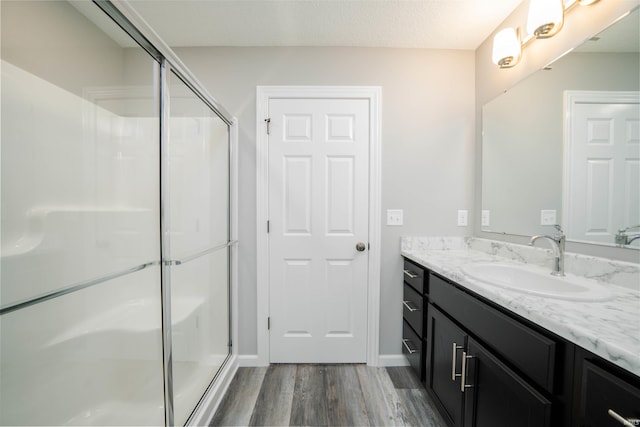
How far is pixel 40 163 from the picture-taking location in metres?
0.71

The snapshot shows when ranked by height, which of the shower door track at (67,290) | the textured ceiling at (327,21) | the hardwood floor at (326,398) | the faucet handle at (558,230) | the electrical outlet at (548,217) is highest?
the textured ceiling at (327,21)

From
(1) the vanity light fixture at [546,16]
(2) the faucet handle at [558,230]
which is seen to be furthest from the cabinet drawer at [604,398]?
(1) the vanity light fixture at [546,16]

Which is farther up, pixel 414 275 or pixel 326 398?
pixel 414 275

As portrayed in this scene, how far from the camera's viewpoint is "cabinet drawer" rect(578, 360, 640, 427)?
1.66ft

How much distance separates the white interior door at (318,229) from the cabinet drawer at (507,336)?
795 mm

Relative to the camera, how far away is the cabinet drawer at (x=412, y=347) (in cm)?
153

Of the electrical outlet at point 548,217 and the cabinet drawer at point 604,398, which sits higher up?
the electrical outlet at point 548,217

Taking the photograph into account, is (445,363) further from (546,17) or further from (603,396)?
(546,17)

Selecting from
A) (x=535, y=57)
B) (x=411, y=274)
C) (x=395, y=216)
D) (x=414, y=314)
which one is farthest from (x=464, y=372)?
(x=535, y=57)

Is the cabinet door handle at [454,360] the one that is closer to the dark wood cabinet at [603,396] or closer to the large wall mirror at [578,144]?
the dark wood cabinet at [603,396]

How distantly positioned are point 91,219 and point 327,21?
1.73 metres

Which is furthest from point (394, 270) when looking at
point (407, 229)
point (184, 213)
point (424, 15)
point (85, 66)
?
point (85, 66)

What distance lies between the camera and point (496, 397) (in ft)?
2.89

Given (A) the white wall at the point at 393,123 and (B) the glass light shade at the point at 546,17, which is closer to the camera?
(B) the glass light shade at the point at 546,17
